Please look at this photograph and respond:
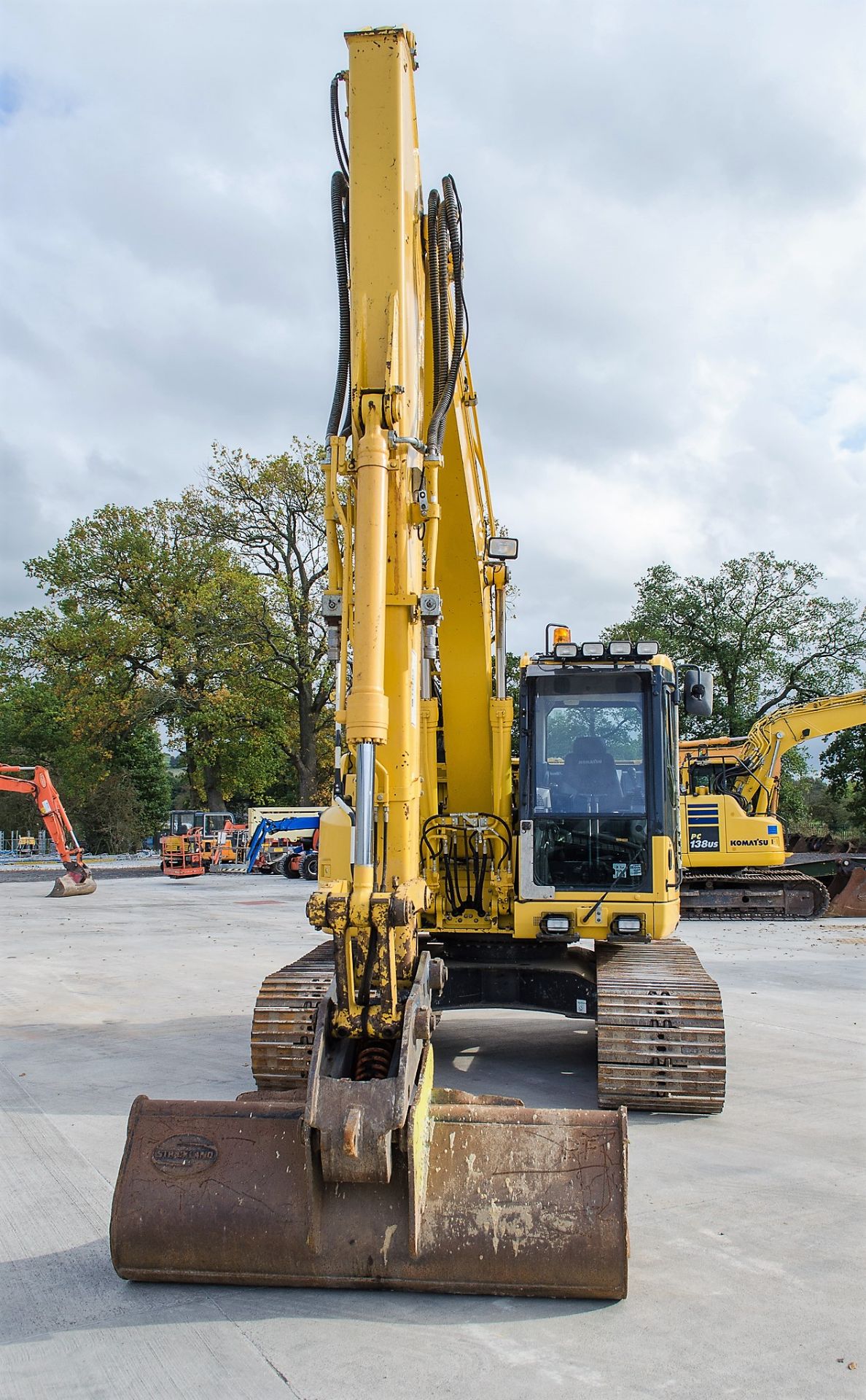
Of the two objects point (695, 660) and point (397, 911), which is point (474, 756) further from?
point (695, 660)

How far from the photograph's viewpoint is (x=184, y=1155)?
170 inches

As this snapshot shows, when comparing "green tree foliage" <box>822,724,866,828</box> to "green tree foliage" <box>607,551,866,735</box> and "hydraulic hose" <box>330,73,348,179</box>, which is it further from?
"hydraulic hose" <box>330,73,348,179</box>

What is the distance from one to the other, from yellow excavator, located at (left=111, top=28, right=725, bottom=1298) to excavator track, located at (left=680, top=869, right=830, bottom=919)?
36.9 feet

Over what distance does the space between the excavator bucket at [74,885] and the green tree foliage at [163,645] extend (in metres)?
11.8

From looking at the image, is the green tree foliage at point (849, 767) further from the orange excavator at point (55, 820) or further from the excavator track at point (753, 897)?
the orange excavator at point (55, 820)

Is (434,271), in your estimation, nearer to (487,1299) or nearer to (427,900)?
(427,900)

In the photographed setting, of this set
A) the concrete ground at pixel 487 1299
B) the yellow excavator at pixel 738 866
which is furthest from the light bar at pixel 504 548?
the yellow excavator at pixel 738 866

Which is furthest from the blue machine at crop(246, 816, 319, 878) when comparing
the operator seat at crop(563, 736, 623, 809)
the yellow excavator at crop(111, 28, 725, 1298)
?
the operator seat at crop(563, 736, 623, 809)

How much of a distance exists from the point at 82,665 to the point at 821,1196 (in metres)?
36.9

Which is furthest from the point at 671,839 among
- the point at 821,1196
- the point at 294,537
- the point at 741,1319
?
the point at 294,537

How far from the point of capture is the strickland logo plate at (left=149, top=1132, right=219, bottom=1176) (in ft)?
14.0

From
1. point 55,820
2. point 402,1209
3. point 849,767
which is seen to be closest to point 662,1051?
point 402,1209

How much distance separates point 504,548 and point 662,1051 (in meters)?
3.29

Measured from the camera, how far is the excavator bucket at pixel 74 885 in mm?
24203
